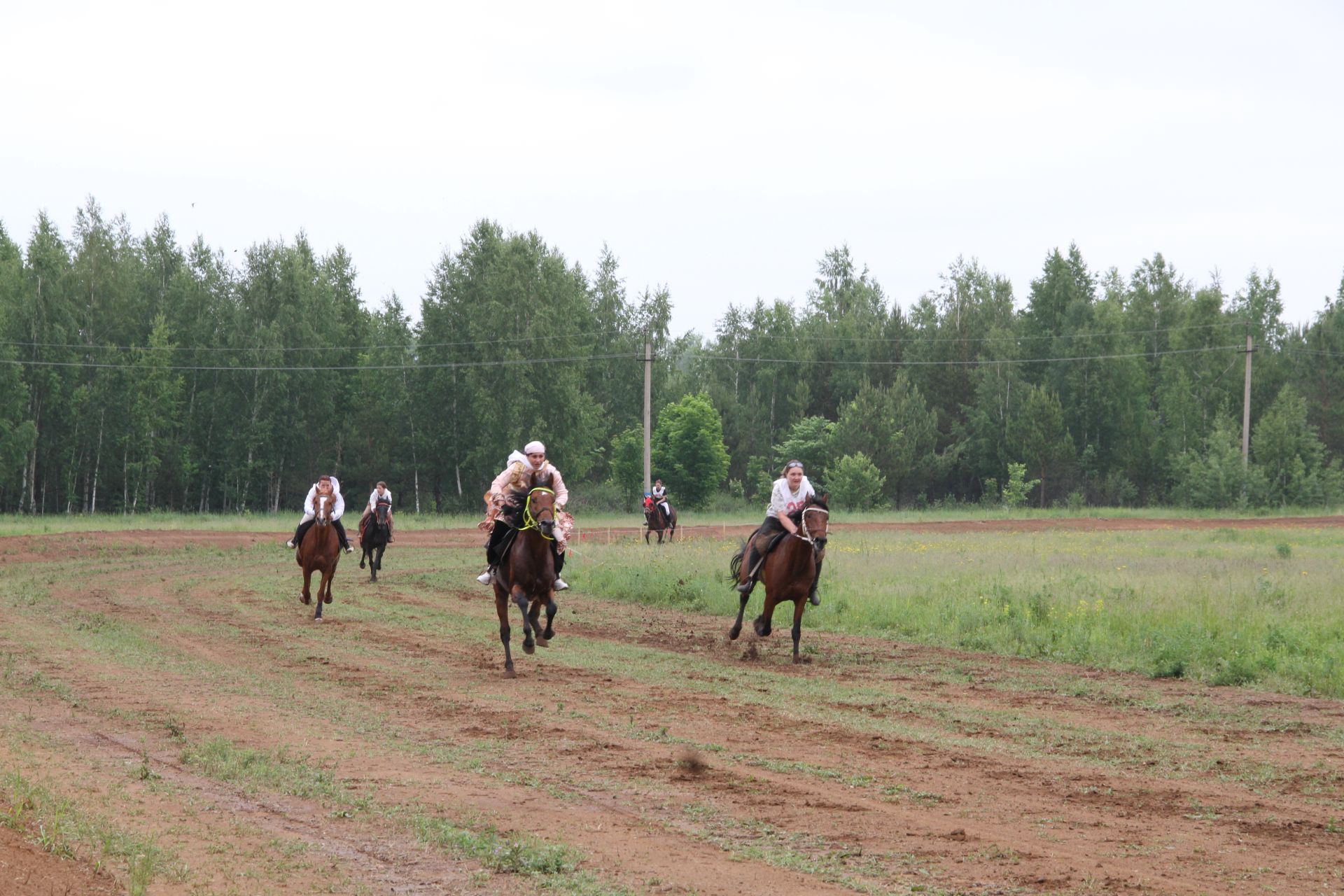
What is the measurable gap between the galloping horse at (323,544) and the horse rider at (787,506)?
8071 mm

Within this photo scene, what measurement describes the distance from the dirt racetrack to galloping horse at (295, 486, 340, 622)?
299 cm

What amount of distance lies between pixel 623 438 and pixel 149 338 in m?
26.0

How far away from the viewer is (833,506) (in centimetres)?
6706

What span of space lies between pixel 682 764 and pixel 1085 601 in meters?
11.5

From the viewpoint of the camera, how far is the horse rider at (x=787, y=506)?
15883 mm

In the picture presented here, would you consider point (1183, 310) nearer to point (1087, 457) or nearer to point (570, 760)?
point (1087, 457)

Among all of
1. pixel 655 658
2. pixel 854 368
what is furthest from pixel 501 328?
pixel 655 658

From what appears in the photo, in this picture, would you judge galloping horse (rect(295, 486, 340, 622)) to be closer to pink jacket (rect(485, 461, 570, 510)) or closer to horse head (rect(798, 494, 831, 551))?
pink jacket (rect(485, 461, 570, 510))

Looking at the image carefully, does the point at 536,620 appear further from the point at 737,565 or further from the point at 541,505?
the point at 737,565

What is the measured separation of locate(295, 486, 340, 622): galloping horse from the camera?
21078mm

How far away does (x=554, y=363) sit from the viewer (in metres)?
65.4

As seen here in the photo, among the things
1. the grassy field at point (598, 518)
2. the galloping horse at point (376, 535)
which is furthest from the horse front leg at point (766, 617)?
the grassy field at point (598, 518)

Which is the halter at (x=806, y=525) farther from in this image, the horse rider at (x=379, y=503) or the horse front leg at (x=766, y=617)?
the horse rider at (x=379, y=503)

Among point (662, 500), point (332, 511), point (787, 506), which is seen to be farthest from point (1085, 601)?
point (662, 500)
